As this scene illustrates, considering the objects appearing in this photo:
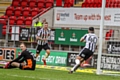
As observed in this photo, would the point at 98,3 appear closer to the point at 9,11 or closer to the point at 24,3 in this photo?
the point at 24,3

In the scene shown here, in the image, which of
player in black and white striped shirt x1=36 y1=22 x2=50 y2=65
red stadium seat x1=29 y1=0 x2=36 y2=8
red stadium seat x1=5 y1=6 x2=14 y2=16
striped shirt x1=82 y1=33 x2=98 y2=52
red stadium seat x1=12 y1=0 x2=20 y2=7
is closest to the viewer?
striped shirt x1=82 y1=33 x2=98 y2=52

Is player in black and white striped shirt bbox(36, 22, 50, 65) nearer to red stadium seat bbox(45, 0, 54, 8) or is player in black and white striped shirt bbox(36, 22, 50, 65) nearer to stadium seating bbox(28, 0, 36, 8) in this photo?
red stadium seat bbox(45, 0, 54, 8)

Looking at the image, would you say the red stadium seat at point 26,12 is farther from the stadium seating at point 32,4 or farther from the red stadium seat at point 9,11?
the red stadium seat at point 9,11

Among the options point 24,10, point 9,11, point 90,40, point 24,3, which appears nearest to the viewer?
point 90,40

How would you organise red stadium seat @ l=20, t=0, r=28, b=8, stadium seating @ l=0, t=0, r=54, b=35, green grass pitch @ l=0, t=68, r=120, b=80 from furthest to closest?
red stadium seat @ l=20, t=0, r=28, b=8 < stadium seating @ l=0, t=0, r=54, b=35 < green grass pitch @ l=0, t=68, r=120, b=80

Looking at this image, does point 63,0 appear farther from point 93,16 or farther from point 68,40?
point 68,40

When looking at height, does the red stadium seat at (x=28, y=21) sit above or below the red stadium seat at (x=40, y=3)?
below

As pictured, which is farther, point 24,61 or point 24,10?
point 24,10

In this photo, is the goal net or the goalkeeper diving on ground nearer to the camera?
A: the goalkeeper diving on ground

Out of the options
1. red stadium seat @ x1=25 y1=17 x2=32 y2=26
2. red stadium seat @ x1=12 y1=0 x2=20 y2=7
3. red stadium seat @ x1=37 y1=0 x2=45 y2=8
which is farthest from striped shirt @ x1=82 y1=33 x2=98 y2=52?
red stadium seat @ x1=12 y1=0 x2=20 y2=7

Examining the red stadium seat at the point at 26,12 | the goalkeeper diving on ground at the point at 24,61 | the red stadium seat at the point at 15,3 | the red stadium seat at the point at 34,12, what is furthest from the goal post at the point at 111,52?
the red stadium seat at the point at 15,3

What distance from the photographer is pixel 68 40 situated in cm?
2247

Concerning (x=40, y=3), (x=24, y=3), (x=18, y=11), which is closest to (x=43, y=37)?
(x=40, y=3)

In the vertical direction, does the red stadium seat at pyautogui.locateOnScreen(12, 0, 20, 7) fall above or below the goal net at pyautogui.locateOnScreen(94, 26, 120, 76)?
above
